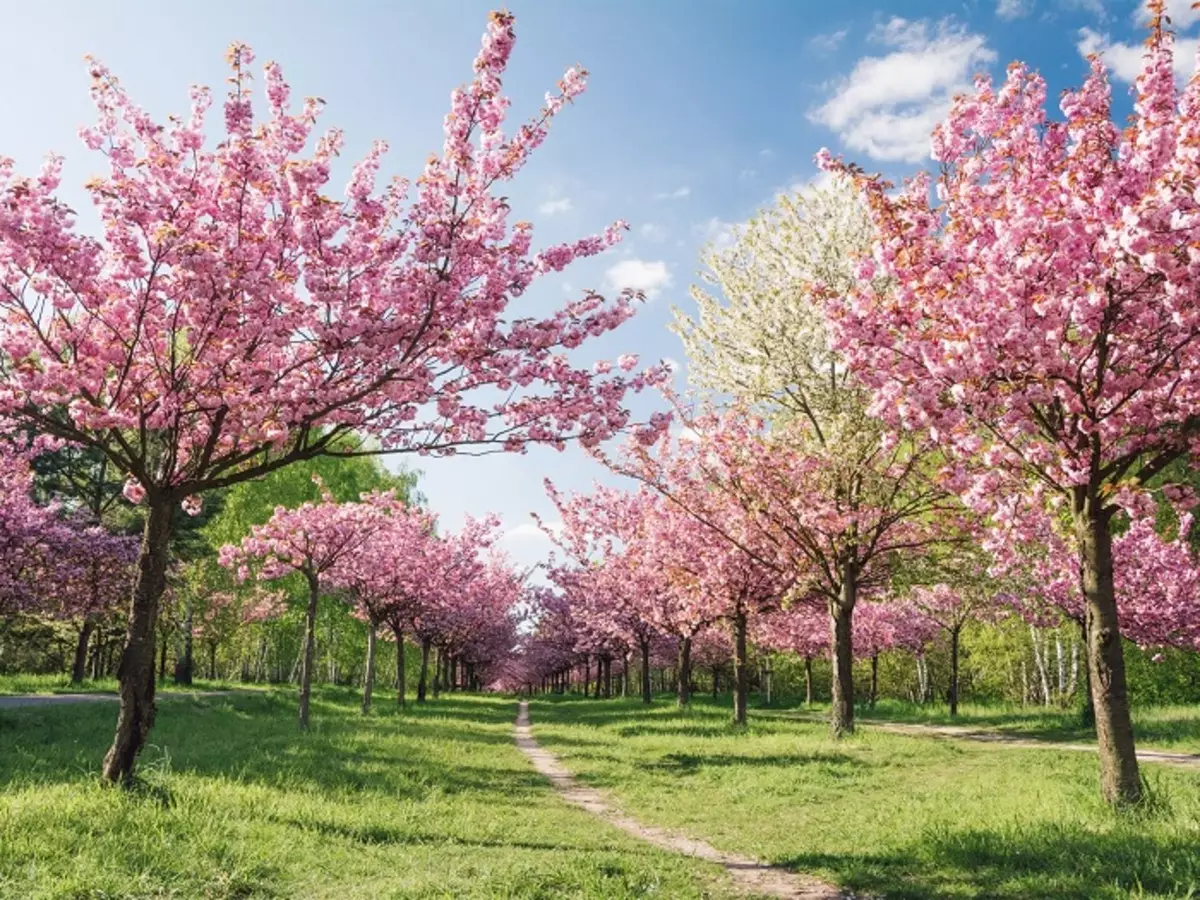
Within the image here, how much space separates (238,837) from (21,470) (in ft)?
67.7

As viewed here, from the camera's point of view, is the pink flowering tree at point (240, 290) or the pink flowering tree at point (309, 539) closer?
the pink flowering tree at point (240, 290)

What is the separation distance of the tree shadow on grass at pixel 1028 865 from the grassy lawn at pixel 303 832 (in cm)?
160

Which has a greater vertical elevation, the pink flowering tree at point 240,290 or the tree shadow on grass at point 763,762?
the pink flowering tree at point 240,290

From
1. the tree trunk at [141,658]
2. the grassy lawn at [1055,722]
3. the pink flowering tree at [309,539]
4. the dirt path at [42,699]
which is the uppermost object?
the pink flowering tree at [309,539]

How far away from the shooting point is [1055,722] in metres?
25.2

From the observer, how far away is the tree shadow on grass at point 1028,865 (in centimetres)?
655

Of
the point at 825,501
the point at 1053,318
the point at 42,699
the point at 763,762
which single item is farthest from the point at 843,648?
the point at 42,699

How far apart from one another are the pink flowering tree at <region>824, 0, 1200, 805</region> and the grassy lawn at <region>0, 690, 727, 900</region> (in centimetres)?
566

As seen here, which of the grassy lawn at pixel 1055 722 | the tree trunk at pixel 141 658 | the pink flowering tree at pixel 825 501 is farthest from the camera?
the grassy lawn at pixel 1055 722

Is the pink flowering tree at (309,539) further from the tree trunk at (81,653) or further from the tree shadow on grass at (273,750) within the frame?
the tree trunk at (81,653)

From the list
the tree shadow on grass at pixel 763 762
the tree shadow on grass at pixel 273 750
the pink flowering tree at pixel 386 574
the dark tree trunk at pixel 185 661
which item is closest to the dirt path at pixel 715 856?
the tree shadow on grass at pixel 273 750

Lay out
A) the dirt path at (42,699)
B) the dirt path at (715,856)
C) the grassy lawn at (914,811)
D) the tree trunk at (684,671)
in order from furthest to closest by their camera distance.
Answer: the tree trunk at (684,671)
the dirt path at (42,699)
the dirt path at (715,856)
the grassy lawn at (914,811)

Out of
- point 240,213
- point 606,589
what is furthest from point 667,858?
point 606,589

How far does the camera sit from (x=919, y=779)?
44.3 feet
